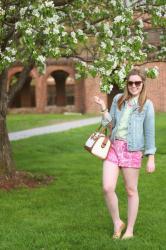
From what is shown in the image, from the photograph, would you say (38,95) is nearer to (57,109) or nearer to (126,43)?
(57,109)

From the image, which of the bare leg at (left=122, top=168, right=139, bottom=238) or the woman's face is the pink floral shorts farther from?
the woman's face

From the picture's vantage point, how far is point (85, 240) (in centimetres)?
711

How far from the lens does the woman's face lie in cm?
682

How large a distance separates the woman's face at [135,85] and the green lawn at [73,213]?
178 cm

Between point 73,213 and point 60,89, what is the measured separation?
125ft

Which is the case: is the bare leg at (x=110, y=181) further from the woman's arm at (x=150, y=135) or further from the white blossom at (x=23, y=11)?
the white blossom at (x=23, y=11)

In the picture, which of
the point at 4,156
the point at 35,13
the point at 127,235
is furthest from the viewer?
the point at 4,156

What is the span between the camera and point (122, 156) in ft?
22.6

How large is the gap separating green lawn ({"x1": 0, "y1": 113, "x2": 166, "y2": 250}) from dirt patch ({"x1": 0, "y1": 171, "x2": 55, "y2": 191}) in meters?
0.27

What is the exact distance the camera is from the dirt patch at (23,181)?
432 inches

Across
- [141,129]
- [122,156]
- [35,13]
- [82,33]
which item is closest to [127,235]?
[122,156]

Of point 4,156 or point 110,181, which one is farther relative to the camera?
point 4,156

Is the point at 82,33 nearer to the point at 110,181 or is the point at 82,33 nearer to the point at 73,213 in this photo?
the point at 73,213

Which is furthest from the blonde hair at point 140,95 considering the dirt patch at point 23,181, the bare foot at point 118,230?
the dirt patch at point 23,181
